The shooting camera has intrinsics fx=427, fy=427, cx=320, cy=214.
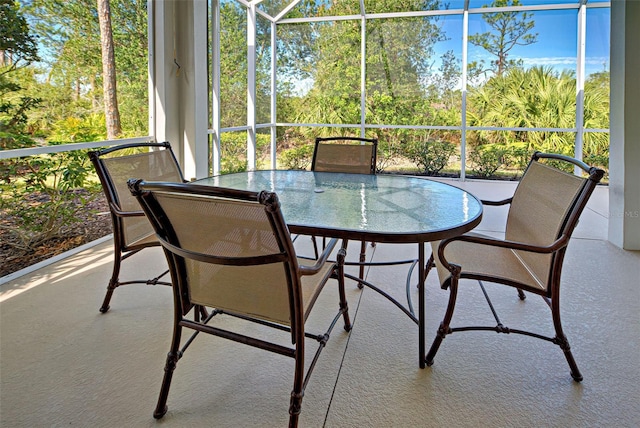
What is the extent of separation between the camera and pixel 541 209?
6.28ft

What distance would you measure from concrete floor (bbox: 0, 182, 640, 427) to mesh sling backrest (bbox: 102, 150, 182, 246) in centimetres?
43

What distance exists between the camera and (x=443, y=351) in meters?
1.97

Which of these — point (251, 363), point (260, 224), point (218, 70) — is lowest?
point (251, 363)

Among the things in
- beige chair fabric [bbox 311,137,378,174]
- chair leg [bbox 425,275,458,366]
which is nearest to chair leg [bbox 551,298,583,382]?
chair leg [bbox 425,275,458,366]

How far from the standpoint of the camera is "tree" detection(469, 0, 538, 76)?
636 cm

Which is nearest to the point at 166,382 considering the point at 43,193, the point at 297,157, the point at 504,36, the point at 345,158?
the point at 345,158

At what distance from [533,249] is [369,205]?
0.72m

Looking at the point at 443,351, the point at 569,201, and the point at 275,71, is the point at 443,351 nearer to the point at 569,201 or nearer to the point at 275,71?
the point at 569,201

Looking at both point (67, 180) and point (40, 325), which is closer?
point (40, 325)

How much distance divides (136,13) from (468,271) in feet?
11.8

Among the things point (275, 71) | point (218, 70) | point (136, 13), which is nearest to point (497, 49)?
point (275, 71)

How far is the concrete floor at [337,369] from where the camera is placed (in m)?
1.54

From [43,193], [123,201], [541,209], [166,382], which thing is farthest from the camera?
[43,193]

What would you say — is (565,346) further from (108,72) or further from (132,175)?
(108,72)
